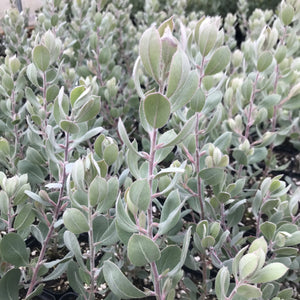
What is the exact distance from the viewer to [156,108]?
21.9 inches

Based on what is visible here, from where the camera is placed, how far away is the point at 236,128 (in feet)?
4.03

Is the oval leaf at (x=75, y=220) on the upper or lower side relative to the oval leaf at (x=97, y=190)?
lower

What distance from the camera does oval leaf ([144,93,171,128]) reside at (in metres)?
0.54

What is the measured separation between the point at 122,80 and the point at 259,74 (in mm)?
851

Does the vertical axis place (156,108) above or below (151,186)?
above

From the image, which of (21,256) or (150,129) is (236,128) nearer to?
(150,129)

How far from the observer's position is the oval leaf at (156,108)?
0.54 metres

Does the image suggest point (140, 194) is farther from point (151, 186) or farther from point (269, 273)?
point (269, 273)

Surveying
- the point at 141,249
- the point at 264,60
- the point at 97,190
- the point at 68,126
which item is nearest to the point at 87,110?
the point at 68,126

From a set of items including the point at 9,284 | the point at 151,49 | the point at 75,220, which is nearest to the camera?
the point at 151,49

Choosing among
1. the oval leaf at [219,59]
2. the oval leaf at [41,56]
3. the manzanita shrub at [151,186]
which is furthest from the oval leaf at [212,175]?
the oval leaf at [41,56]

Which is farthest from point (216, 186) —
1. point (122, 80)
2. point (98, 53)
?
point (122, 80)

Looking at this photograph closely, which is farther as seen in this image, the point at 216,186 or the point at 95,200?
the point at 216,186

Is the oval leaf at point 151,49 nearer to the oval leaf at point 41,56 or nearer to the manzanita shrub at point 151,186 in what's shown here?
the manzanita shrub at point 151,186
